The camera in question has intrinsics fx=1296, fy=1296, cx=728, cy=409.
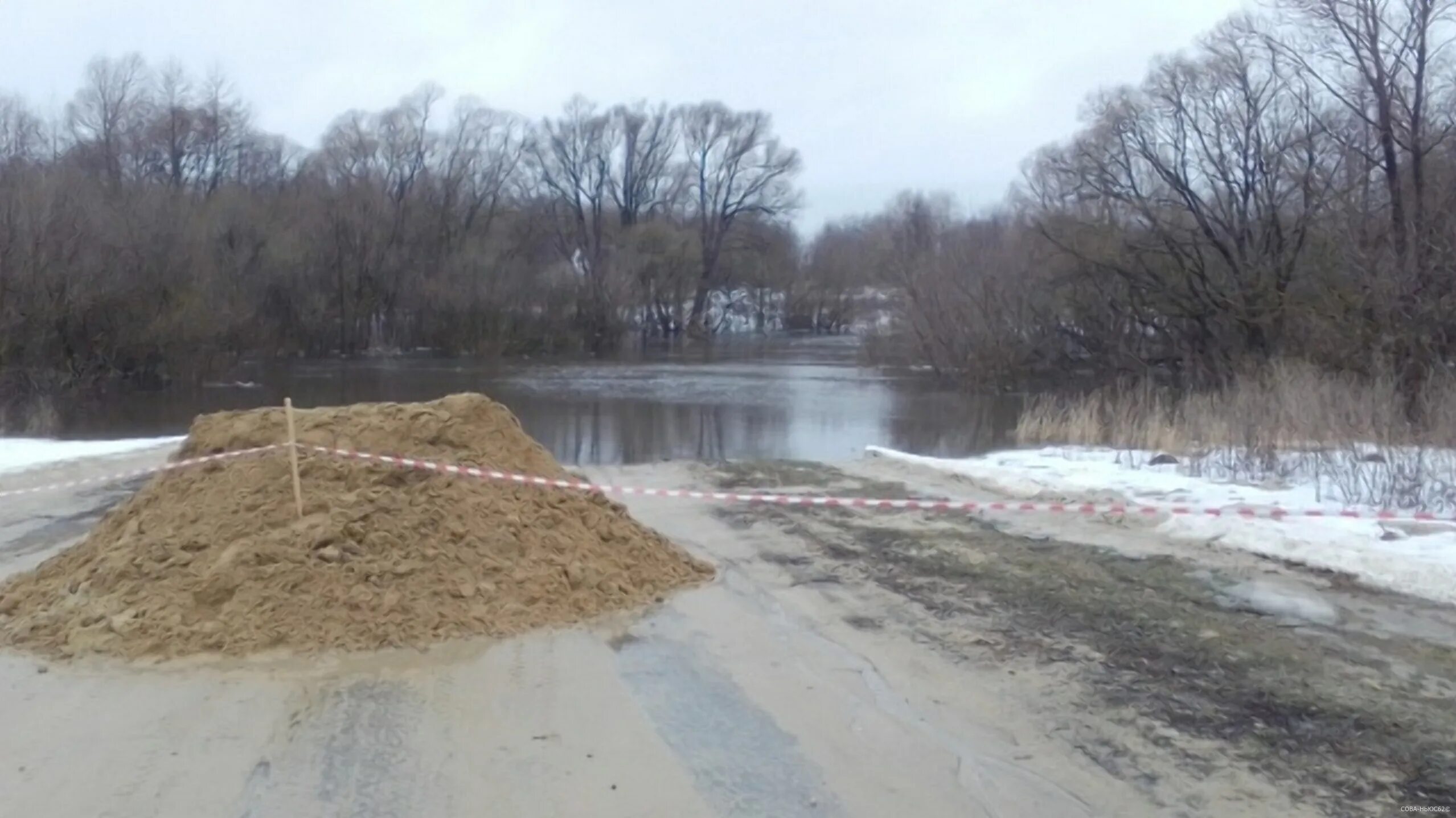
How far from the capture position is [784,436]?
2708cm

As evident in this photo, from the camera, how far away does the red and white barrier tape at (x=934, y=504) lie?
9828 mm

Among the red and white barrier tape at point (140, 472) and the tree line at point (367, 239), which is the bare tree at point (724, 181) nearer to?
the tree line at point (367, 239)

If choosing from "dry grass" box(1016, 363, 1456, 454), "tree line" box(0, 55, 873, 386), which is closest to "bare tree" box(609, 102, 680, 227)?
"tree line" box(0, 55, 873, 386)

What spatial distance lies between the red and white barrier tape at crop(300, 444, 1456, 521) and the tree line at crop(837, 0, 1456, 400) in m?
9.49

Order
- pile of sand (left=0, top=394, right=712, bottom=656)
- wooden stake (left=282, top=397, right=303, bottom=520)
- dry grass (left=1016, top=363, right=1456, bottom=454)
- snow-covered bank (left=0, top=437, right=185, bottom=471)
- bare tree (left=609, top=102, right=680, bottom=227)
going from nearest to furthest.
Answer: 1. pile of sand (left=0, top=394, right=712, bottom=656)
2. wooden stake (left=282, top=397, right=303, bottom=520)
3. dry grass (left=1016, top=363, right=1456, bottom=454)
4. snow-covered bank (left=0, top=437, right=185, bottom=471)
5. bare tree (left=609, top=102, right=680, bottom=227)

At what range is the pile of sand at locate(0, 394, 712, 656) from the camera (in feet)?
26.8

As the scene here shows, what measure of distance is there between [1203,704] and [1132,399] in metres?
20.4

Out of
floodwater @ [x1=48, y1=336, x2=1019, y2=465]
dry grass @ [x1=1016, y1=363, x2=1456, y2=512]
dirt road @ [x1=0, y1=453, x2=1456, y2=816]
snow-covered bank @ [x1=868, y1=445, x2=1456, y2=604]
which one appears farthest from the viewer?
floodwater @ [x1=48, y1=336, x2=1019, y2=465]

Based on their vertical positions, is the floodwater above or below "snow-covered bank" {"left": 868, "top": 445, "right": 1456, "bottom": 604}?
below

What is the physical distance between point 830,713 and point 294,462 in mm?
4541

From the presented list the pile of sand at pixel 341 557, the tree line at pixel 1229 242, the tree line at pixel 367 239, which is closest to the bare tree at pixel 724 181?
the tree line at pixel 367 239

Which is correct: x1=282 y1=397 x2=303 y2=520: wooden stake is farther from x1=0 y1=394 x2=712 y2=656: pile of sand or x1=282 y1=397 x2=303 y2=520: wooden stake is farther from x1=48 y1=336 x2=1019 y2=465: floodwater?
x1=48 y1=336 x2=1019 y2=465: floodwater

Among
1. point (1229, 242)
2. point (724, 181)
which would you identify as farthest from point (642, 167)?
point (1229, 242)

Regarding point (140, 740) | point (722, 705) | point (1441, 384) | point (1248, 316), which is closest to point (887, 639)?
point (722, 705)
